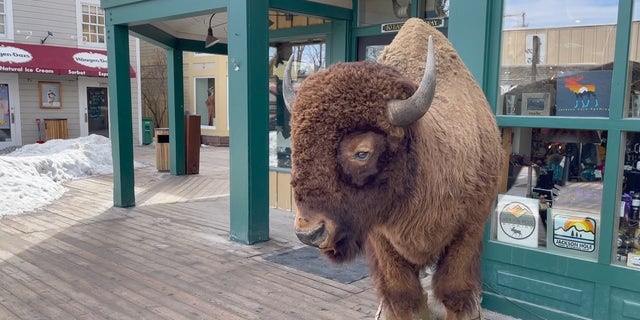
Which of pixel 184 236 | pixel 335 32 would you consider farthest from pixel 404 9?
pixel 184 236

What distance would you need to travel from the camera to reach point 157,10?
20.9 feet

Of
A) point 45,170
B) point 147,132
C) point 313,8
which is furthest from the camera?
point 147,132

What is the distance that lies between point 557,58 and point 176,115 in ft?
27.0

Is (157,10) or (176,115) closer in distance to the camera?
(157,10)

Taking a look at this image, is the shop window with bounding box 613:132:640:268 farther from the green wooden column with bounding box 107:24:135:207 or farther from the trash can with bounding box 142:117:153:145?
the trash can with bounding box 142:117:153:145

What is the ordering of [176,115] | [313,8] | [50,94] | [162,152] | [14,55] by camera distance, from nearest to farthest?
1. [313,8]
2. [176,115]
3. [162,152]
4. [14,55]
5. [50,94]

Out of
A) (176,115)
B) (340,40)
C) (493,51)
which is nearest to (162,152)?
(176,115)

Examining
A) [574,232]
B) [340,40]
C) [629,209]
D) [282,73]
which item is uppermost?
[340,40]

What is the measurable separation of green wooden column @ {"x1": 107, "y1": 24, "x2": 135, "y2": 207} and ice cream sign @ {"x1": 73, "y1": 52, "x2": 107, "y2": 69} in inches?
Result: 378

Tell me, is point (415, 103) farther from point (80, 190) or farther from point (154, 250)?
point (80, 190)

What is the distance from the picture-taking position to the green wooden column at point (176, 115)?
33.3 ft

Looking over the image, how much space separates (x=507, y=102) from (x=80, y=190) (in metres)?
7.71

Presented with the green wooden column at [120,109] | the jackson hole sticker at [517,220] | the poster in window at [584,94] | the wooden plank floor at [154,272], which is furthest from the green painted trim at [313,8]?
the jackson hole sticker at [517,220]

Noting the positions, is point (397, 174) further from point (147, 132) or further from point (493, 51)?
point (147, 132)
